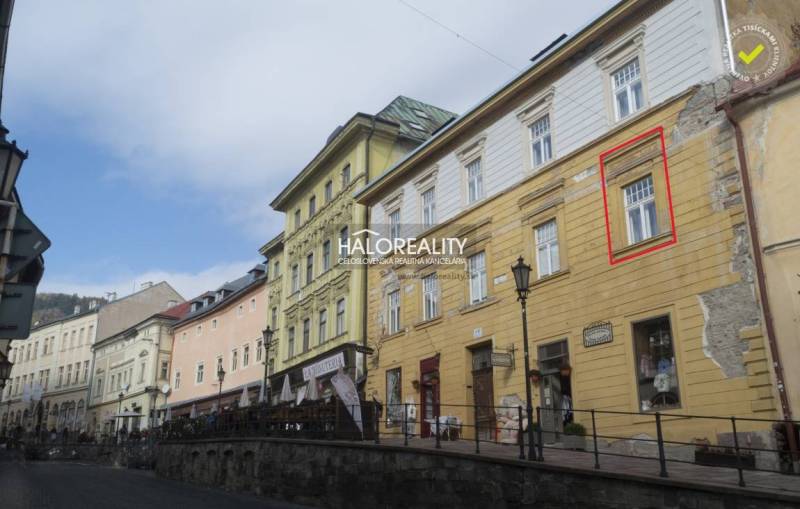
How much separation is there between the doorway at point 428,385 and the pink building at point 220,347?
59.9 ft

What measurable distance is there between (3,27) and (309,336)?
2641cm

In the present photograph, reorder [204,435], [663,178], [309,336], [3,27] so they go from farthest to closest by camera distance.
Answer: [309,336], [204,435], [663,178], [3,27]

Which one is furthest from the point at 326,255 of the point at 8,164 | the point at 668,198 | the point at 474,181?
the point at 8,164

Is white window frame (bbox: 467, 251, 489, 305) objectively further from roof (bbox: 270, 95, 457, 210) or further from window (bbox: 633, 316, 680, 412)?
roof (bbox: 270, 95, 457, 210)

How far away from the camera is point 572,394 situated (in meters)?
18.0

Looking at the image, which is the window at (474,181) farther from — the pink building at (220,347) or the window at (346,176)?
the pink building at (220,347)

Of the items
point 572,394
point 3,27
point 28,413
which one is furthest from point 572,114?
point 28,413

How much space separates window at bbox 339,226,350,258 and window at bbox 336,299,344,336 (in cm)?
206

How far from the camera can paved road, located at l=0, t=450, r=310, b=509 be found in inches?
651

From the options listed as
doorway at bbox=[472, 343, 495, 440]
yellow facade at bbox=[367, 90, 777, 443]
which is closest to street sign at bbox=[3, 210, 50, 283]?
yellow facade at bbox=[367, 90, 777, 443]

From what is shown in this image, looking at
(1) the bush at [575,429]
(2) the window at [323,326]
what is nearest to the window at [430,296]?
(1) the bush at [575,429]

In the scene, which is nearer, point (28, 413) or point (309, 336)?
point (309, 336)

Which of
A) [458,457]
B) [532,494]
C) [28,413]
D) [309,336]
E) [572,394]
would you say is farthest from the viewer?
[28,413]

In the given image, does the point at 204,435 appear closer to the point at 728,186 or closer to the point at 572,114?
the point at 572,114
